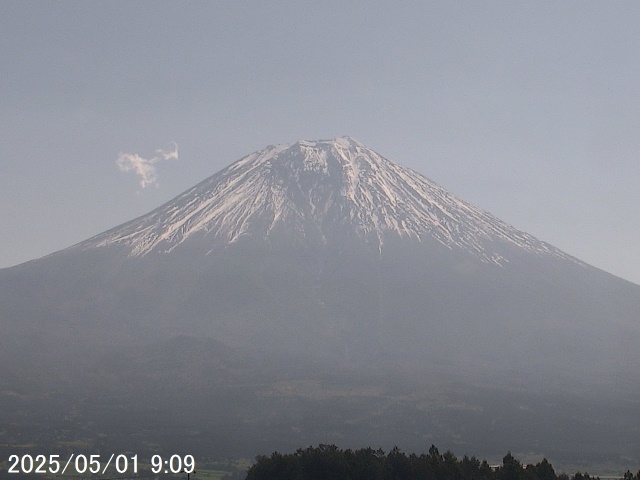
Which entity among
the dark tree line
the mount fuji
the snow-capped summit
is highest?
the snow-capped summit

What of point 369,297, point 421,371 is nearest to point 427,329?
point 369,297

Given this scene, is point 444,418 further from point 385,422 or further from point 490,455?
point 490,455

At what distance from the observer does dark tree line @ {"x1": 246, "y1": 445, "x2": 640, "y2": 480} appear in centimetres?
4947

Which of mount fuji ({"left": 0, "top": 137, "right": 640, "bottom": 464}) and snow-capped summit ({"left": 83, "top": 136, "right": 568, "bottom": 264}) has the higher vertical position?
snow-capped summit ({"left": 83, "top": 136, "right": 568, "bottom": 264})

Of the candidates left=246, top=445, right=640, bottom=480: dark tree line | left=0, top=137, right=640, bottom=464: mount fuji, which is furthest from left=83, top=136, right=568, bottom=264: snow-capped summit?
left=246, top=445, right=640, bottom=480: dark tree line

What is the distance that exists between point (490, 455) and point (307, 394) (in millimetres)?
29300

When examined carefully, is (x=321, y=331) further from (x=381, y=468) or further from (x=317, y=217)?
(x=381, y=468)

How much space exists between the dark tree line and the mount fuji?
35.6 meters

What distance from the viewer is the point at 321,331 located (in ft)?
496

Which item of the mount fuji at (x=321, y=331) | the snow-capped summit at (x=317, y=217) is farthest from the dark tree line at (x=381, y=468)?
the snow-capped summit at (x=317, y=217)

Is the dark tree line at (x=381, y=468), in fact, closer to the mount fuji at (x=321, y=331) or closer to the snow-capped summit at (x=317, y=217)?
the mount fuji at (x=321, y=331)

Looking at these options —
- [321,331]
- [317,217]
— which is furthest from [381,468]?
[317,217]

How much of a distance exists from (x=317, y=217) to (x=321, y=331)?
42.1 metres

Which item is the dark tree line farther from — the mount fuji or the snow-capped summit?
the snow-capped summit
